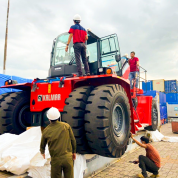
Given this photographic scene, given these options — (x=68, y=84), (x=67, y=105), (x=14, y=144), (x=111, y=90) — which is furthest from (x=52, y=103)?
(x=111, y=90)

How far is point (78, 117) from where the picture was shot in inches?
141

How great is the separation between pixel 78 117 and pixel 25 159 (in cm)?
118

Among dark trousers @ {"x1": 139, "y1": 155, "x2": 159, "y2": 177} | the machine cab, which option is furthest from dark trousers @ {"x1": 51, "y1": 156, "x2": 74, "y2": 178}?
the machine cab

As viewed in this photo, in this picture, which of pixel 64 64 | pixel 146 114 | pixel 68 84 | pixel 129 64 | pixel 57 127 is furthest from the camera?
pixel 146 114

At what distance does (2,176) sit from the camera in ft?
10.6

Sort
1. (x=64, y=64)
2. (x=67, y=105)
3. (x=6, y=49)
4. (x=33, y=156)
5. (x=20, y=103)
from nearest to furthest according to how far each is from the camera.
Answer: (x=33, y=156)
(x=67, y=105)
(x=20, y=103)
(x=64, y=64)
(x=6, y=49)

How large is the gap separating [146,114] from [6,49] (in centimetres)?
1787

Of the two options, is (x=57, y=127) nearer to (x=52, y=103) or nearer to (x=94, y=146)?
(x=94, y=146)

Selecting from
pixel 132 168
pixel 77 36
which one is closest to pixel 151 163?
pixel 132 168

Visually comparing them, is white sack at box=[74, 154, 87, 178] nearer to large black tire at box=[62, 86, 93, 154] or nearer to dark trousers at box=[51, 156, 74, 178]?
large black tire at box=[62, 86, 93, 154]

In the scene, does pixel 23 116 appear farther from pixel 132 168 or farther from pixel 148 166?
pixel 148 166

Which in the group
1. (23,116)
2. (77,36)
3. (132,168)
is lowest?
(132,168)

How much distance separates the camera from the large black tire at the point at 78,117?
354cm

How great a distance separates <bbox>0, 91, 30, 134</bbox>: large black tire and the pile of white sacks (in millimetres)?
718
